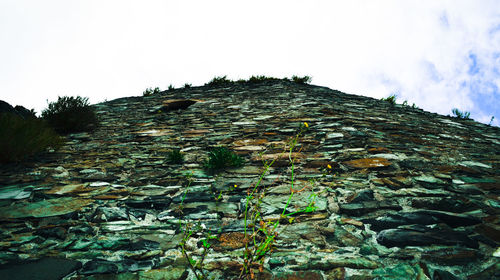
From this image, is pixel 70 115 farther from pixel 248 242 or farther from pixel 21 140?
pixel 248 242

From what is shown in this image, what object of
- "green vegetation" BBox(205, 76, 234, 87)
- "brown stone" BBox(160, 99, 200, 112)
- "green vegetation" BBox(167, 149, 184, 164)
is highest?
"green vegetation" BBox(205, 76, 234, 87)

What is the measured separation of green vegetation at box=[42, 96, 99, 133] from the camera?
529 centimetres

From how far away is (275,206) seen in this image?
198 cm

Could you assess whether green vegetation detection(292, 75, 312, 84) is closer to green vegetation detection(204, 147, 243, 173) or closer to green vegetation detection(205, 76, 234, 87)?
green vegetation detection(205, 76, 234, 87)

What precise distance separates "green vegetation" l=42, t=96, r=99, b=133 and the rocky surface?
4.65 ft

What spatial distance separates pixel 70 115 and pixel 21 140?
1979mm

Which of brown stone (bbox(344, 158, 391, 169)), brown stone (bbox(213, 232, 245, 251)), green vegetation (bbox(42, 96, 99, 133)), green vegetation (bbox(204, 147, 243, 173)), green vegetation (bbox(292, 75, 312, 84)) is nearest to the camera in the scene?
brown stone (bbox(213, 232, 245, 251))

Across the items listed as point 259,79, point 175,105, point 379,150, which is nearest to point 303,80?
point 259,79

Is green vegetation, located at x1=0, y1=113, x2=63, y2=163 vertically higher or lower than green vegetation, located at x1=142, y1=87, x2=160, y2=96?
lower

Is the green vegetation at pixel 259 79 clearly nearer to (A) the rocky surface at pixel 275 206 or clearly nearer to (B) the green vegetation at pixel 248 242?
(A) the rocky surface at pixel 275 206

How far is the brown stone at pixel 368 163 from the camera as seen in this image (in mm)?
2574

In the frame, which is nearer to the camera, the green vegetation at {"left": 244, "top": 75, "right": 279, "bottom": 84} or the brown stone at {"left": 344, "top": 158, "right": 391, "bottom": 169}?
the brown stone at {"left": 344, "top": 158, "right": 391, "bottom": 169}

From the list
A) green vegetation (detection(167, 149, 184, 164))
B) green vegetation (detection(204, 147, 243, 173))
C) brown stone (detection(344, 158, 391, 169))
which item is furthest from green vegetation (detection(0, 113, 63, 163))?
brown stone (detection(344, 158, 391, 169))

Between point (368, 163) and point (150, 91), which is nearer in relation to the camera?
point (368, 163)
